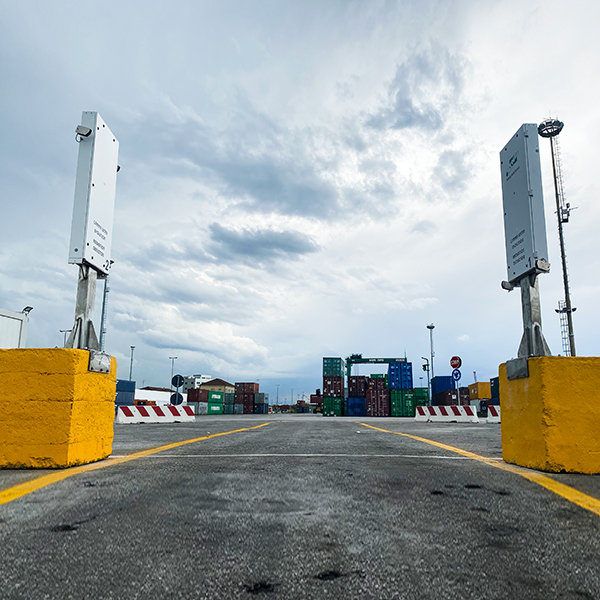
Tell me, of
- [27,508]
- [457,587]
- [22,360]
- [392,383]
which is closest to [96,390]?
[22,360]

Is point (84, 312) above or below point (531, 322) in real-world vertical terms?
above

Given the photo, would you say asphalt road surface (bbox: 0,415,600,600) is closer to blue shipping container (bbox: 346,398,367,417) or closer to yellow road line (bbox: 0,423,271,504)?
yellow road line (bbox: 0,423,271,504)

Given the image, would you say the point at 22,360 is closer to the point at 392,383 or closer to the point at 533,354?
the point at 533,354

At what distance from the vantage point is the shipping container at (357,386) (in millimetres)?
42906

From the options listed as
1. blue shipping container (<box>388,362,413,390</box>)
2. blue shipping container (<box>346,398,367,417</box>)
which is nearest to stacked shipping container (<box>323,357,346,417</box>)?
blue shipping container (<box>346,398,367,417</box>)

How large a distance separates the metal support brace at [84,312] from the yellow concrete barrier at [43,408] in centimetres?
42

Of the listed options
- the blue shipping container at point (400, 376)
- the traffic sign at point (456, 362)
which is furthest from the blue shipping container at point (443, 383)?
the traffic sign at point (456, 362)

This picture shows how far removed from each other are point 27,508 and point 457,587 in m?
2.22

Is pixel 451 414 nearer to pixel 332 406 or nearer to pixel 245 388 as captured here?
pixel 332 406

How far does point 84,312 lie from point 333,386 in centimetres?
4013

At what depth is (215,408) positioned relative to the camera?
59812mm

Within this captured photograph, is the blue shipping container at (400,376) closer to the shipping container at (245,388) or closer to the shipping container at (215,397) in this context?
the shipping container at (215,397)

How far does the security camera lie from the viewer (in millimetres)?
5133

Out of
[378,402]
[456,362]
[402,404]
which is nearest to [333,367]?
[378,402]
